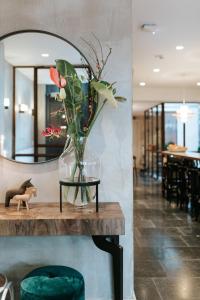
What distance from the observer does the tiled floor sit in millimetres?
2816

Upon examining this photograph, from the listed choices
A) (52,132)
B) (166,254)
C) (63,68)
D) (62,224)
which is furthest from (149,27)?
(62,224)

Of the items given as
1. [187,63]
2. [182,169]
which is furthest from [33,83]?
[187,63]

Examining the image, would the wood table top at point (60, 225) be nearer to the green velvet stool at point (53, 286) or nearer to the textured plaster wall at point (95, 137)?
the green velvet stool at point (53, 286)

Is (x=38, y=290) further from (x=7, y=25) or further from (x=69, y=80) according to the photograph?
(x=7, y=25)

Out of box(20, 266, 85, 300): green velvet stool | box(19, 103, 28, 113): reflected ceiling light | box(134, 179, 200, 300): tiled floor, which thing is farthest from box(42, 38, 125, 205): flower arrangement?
box(134, 179, 200, 300): tiled floor

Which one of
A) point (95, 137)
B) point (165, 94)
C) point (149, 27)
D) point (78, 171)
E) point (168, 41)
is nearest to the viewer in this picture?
point (78, 171)

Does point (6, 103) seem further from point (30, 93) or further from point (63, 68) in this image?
point (63, 68)

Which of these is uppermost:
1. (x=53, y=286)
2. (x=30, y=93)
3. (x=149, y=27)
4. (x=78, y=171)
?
→ (x=149, y=27)

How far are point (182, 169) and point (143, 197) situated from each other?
1.50 meters

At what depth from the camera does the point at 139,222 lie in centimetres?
512

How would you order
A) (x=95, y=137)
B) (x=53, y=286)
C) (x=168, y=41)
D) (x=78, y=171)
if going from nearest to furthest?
1. (x=53, y=286)
2. (x=78, y=171)
3. (x=95, y=137)
4. (x=168, y=41)

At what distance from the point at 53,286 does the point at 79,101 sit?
1175mm

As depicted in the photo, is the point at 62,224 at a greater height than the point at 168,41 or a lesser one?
lesser

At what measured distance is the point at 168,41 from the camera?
5.11 meters
